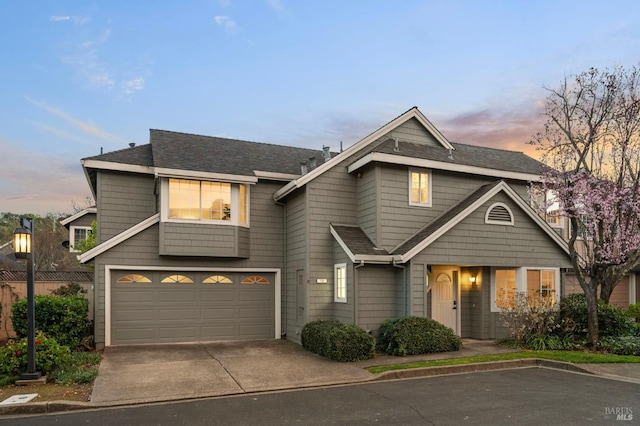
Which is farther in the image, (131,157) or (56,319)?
(131,157)

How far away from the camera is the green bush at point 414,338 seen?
481 inches

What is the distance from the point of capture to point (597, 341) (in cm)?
1323

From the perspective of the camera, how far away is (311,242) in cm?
1434

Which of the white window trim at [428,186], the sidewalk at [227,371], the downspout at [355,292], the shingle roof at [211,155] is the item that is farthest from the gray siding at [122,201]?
the white window trim at [428,186]

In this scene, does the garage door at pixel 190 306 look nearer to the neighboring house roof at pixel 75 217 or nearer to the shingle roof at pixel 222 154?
the shingle roof at pixel 222 154

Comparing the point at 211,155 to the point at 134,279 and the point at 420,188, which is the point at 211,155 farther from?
the point at 420,188

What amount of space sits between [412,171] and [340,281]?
400 cm

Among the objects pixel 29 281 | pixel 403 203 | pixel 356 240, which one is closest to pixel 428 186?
pixel 403 203

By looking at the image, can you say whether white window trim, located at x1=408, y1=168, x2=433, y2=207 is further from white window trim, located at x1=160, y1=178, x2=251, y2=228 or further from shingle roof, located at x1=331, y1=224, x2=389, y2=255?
white window trim, located at x1=160, y1=178, x2=251, y2=228

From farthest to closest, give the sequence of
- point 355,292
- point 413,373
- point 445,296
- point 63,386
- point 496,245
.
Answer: point 445,296 → point 496,245 → point 355,292 → point 413,373 → point 63,386

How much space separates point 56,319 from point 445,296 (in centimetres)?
1133

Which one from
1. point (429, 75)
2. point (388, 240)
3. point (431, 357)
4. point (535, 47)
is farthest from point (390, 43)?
point (431, 357)

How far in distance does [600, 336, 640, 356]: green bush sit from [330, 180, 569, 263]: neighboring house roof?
3122 mm

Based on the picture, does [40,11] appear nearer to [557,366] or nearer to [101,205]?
[101,205]
